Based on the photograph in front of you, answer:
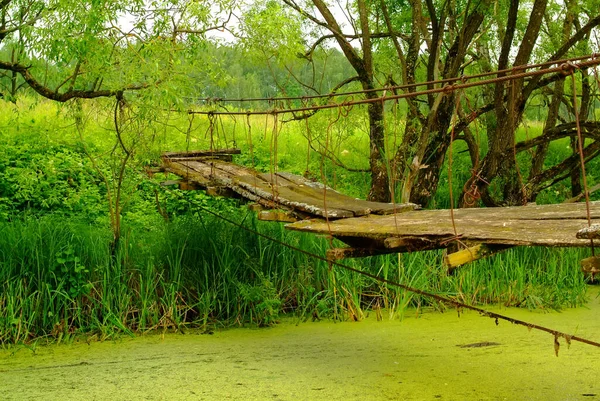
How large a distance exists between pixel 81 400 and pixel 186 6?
84.8 inches

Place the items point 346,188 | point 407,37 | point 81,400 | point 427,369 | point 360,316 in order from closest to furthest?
point 81,400 → point 427,369 → point 360,316 → point 407,37 → point 346,188

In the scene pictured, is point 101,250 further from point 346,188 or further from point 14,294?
point 346,188

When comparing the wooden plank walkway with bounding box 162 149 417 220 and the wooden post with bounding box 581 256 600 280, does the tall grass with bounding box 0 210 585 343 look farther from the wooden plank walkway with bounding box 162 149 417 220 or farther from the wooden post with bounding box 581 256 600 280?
the wooden post with bounding box 581 256 600 280

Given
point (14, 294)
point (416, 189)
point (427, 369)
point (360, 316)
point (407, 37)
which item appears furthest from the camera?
point (407, 37)

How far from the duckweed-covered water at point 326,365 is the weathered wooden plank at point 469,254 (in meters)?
0.84

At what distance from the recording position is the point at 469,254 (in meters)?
3.09

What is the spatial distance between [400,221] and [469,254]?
0.74 meters

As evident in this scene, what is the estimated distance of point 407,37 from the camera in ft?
23.7

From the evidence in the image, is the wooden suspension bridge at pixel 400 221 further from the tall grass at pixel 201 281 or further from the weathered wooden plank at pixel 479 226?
the tall grass at pixel 201 281

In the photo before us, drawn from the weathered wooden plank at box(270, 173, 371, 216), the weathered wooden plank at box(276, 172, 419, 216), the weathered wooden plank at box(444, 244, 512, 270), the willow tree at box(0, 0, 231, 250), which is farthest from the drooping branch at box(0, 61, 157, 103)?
the weathered wooden plank at box(444, 244, 512, 270)

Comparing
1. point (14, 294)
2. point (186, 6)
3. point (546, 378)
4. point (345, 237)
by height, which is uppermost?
point (186, 6)

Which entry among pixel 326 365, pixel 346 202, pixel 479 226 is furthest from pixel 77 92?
pixel 479 226

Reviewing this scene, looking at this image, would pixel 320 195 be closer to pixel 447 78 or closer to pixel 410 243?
pixel 410 243

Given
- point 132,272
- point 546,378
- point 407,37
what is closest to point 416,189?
point 407,37
